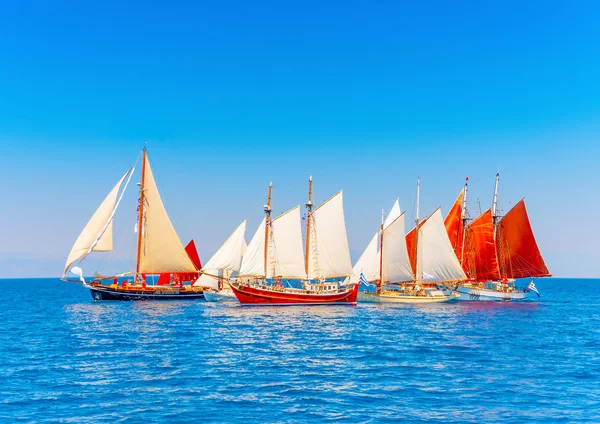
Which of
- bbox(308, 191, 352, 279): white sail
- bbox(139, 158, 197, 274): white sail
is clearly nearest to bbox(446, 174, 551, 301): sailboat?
bbox(308, 191, 352, 279): white sail

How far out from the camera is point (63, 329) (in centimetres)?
5900

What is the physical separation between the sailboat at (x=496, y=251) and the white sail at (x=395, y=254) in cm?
1848

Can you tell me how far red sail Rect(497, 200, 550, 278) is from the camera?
341 ft

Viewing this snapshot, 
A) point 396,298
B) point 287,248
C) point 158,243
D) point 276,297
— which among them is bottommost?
point 396,298

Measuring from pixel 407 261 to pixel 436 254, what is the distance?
6.29 m

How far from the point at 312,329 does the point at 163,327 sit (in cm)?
1546

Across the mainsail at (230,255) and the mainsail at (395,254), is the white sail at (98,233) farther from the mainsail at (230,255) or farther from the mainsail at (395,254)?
the mainsail at (395,254)

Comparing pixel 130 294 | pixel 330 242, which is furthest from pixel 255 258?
pixel 130 294

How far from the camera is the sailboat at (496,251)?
345 ft

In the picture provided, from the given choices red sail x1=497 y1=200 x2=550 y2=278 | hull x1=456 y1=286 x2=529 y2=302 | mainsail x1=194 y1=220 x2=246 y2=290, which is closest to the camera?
mainsail x1=194 y1=220 x2=246 y2=290

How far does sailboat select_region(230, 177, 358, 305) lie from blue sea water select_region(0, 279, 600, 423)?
15544 mm

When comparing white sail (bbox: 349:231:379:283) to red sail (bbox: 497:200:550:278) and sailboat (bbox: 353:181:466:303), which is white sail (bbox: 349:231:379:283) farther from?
red sail (bbox: 497:200:550:278)

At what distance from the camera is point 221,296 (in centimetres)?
9606

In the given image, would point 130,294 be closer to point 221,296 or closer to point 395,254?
point 221,296
